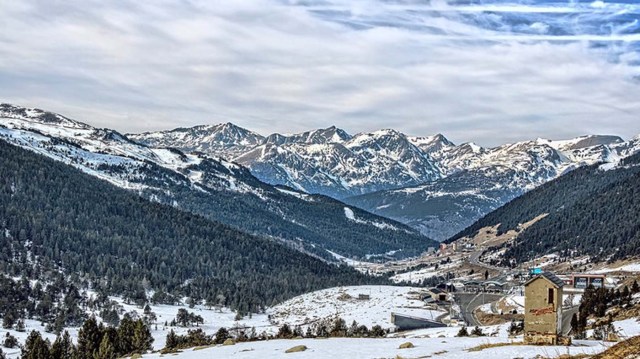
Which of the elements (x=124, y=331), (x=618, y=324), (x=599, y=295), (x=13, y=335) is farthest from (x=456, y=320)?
(x=13, y=335)

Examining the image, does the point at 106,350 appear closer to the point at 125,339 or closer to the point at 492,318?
the point at 125,339

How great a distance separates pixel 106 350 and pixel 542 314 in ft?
270

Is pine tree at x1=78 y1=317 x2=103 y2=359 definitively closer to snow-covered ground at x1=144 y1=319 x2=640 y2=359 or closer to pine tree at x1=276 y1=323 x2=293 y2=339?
pine tree at x1=276 y1=323 x2=293 y2=339

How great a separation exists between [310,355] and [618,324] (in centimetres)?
3996

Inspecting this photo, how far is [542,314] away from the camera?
3838cm

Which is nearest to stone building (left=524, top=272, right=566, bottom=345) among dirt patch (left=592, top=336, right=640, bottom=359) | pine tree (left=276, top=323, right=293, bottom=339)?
dirt patch (left=592, top=336, right=640, bottom=359)

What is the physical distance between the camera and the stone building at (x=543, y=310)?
124ft

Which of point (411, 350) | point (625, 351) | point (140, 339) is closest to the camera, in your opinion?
point (625, 351)

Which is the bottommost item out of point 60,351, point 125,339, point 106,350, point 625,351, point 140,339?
point 60,351

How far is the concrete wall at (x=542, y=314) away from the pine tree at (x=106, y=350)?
76.3m

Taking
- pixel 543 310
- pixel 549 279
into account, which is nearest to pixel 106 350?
pixel 543 310

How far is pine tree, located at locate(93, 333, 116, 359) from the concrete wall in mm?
76279

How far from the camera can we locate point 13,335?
187m

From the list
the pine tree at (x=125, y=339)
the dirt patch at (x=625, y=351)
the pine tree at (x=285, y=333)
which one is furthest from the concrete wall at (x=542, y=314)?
the pine tree at (x=125, y=339)
